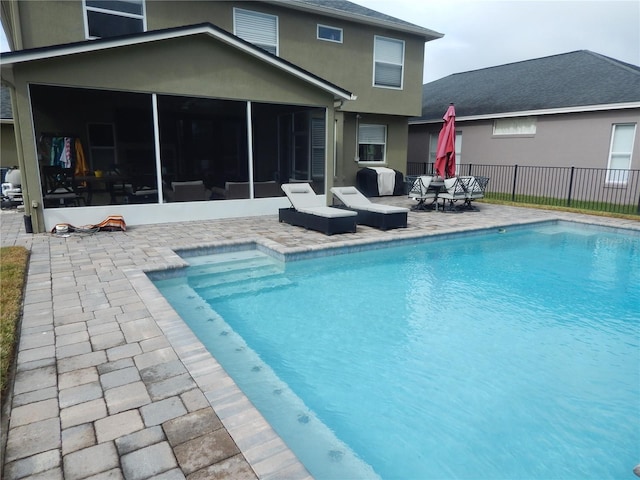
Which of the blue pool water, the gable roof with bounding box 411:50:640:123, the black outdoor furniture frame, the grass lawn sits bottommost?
the blue pool water

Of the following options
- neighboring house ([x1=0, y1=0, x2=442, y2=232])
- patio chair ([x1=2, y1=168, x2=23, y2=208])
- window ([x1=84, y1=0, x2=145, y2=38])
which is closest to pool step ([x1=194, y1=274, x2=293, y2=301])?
neighboring house ([x1=0, y1=0, x2=442, y2=232])

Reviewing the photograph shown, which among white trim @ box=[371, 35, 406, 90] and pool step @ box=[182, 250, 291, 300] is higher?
white trim @ box=[371, 35, 406, 90]

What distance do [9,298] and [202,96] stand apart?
6.28 meters

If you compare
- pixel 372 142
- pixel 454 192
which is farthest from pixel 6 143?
pixel 454 192

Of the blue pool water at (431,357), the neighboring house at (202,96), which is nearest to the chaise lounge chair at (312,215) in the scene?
the blue pool water at (431,357)

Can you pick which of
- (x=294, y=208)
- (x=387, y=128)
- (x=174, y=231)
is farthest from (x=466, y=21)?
(x=174, y=231)

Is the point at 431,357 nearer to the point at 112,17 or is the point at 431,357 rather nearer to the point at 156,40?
the point at 156,40

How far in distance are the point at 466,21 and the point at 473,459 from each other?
20.7 m

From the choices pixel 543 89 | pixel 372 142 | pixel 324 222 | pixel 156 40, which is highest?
pixel 543 89

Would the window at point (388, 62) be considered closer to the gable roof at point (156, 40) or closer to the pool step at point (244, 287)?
the gable roof at point (156, 40)

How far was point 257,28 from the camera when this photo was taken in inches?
490

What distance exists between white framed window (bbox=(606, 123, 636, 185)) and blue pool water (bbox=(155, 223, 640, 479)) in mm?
7439

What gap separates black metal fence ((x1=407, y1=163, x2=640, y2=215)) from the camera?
13.4m

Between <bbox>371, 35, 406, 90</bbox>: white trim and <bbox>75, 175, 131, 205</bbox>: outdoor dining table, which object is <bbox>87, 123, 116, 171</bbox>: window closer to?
<bbox>75, 175, 131, 205</bbox>: outdoor dining table
